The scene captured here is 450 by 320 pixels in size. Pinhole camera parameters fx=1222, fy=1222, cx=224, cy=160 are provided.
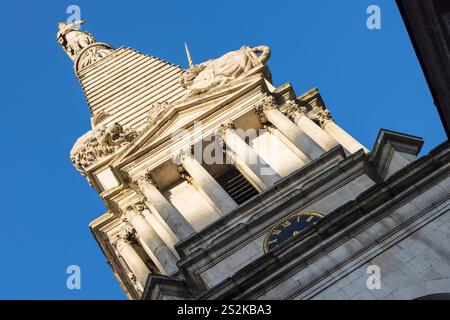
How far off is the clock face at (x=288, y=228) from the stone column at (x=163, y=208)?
3862 mm

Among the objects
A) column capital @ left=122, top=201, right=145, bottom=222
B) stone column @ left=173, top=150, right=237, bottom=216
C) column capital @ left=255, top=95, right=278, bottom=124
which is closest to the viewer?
stone column @ left=173, top=150, right=237, bottom=216

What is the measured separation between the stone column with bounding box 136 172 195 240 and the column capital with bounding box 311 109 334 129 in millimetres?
6886

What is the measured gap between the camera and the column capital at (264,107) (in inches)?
1885

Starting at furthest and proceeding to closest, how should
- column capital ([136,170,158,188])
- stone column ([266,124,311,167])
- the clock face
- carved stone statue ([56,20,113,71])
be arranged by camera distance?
carved stone statue ([56,20,113,71])
column capital ([136,170,158,188])
stone column ([266,124,311,167])
the clock face

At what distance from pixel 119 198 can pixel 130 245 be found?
197cm

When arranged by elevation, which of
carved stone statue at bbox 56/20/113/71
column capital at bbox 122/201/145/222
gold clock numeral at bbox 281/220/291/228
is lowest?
gold clock numeral at bbox 281/220/291/228

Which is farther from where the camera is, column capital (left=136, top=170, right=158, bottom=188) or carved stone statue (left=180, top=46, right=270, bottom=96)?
carved stone statue (left=180, top=46, right=270, bottom=96)

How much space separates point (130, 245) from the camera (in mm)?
47188

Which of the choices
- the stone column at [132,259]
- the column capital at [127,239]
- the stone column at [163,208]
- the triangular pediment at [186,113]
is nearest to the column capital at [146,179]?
the stone column at [163,208]

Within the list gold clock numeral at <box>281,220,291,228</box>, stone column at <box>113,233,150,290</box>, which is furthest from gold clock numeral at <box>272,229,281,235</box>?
stone column at <box>113,233,150,290</box>

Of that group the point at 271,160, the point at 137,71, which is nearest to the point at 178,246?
the point at 271,160

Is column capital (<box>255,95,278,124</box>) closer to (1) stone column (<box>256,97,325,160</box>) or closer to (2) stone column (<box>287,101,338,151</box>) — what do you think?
(1) stone column (<box>256,97,325,160</box>)

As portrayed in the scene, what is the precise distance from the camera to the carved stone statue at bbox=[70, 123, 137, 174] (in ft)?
168
